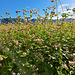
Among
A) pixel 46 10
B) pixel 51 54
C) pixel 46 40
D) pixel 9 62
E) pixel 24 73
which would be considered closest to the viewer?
pixel 24 73

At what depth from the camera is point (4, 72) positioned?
2086 millimetres

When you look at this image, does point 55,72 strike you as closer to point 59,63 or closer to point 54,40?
point 59,63

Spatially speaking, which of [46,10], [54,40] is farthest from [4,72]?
[46,10]

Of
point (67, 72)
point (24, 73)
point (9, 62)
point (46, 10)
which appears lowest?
point (67, 72)

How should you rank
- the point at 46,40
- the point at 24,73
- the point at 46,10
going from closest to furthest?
the point at 24,73
the point at 46,40
the point at 46,10

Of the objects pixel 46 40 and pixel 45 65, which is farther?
pixel 46 40

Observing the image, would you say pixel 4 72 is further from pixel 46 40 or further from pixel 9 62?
pixel 46 40

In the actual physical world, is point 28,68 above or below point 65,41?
below

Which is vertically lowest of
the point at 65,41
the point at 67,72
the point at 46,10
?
the point at 67,72

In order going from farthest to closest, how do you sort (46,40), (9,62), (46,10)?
(46,10) < (46,40) < (9,62)

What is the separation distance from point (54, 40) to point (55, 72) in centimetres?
92

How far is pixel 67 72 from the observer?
226 cm

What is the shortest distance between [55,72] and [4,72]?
3.45 feet

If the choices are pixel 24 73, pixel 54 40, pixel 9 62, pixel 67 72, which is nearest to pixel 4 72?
pixel 9 62
